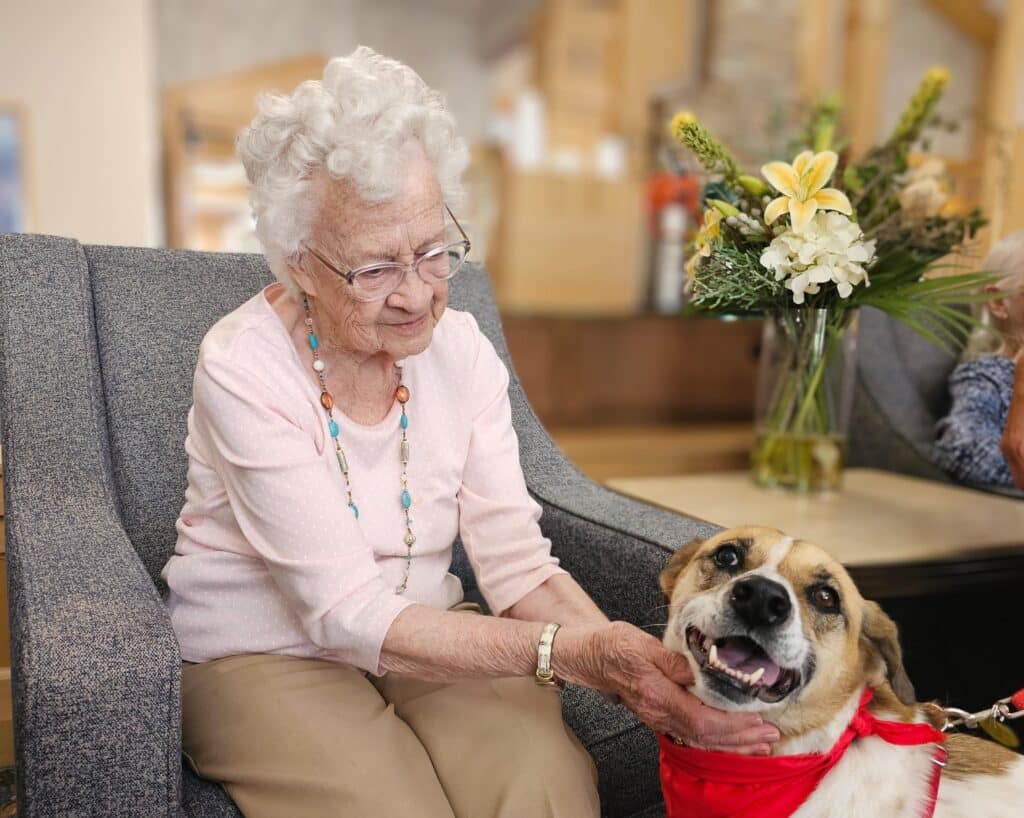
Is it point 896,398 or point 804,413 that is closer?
point 804,413

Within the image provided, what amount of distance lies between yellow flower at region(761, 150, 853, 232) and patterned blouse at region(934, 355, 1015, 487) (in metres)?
0.43

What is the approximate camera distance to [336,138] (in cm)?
114

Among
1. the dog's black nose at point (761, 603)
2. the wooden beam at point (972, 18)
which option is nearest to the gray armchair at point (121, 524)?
the dog's black nose at point (761, 603)

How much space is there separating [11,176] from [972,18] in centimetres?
577

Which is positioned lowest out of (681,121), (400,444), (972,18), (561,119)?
(400,444)

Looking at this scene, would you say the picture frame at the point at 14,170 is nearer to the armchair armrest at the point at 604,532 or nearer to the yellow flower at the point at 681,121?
the armchair armrest at the point at 604,532

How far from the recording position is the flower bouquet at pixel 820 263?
1510 millimetres

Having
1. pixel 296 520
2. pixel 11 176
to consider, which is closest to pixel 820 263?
pixel 296 520

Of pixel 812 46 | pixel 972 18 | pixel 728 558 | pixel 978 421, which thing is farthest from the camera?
pixel 972 18

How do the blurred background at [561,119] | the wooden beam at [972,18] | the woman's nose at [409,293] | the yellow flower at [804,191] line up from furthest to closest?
the wooden beam at [972,18] → the blurred background at [561,119] → the yellow flower at [804,191] → the woman's nose at [409,293]

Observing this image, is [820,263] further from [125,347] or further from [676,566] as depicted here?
[125,347]

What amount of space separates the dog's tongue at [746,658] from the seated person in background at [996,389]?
0.77 meters

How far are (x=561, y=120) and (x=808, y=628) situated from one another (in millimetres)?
5283

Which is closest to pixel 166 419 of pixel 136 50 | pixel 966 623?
pixel 966 623
